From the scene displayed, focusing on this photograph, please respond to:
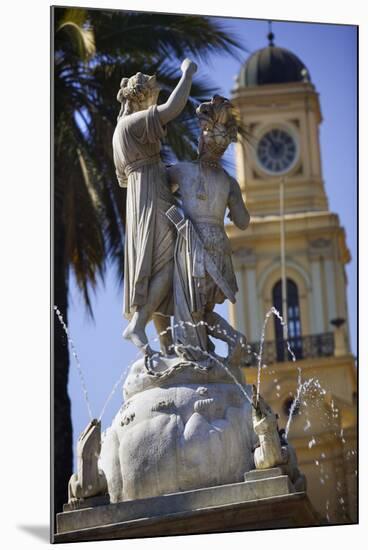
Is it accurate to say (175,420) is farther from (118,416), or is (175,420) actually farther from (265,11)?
→ (265,11)

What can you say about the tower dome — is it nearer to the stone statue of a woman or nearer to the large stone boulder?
the stone statue of a woman

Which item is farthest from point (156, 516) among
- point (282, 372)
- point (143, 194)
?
point (282, 372)

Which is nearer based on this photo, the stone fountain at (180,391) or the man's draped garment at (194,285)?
the stone fountain at (180,391)

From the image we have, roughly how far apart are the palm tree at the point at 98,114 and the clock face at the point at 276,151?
3422 cm

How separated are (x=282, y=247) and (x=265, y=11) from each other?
37.7 metres

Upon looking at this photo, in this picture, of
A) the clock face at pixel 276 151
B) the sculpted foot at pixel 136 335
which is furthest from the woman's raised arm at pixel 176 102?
the clock face at pixel 276 151

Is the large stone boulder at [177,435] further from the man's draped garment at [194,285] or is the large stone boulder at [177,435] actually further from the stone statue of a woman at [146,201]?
the stone statue of a woman at [146,201]

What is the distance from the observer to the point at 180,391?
424 inches

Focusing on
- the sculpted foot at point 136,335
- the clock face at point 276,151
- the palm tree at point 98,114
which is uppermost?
the clock face at point 276,151

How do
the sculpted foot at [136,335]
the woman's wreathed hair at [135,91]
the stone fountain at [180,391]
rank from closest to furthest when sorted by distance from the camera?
1. the stone fountain at [180,391]
2. the sculpted foot at [136,335]
3. the woman's wreathed hair at [135,91]

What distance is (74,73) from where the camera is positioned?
1775 centimetres

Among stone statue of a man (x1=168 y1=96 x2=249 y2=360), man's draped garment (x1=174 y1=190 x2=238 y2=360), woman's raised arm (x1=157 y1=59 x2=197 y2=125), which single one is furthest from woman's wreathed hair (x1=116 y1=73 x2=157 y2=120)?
man's draped garment (x1=174 y1=190 x2=238 y2=360)

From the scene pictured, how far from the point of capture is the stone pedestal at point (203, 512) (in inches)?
402

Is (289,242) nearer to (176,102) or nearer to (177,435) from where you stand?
(176,102)
